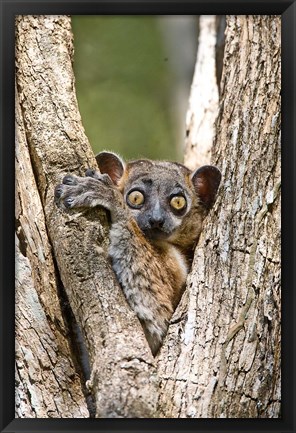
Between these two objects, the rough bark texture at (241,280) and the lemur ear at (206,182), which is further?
the lemur ear at (206,182)

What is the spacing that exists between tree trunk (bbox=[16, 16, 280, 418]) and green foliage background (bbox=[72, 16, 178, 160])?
97 centimetres

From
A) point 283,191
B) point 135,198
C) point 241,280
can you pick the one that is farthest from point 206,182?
point 241,280

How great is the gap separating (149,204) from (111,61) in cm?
162

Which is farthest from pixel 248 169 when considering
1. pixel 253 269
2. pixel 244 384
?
pixel 244 384

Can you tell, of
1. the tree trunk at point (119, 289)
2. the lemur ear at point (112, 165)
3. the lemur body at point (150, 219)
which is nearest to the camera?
the tree trunk at point (119, 289)

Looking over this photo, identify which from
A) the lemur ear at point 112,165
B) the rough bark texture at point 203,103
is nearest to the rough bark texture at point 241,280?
the lemur ear at point 112,165

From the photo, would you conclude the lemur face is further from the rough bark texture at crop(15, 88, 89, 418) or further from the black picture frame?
the black picture frame

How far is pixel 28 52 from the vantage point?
4.95m

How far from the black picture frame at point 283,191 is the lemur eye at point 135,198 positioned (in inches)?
42.0

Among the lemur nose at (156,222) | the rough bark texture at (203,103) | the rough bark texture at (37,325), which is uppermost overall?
the rough bark texture at (203,103)

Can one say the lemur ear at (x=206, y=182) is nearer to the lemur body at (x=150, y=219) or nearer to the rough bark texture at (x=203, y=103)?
the lemur body at (x=150, y=219)

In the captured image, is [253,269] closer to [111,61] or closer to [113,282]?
[113,282]

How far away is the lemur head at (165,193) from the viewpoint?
529 cm

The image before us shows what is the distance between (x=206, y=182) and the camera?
5613mm
